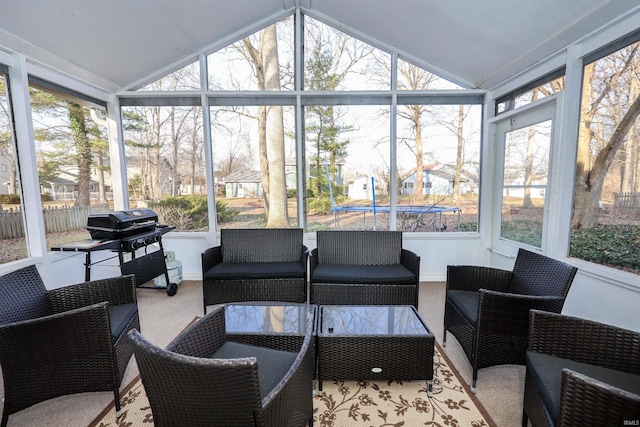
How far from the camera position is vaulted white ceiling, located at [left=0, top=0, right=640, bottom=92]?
2.40m

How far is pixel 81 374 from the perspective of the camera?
1.74 m

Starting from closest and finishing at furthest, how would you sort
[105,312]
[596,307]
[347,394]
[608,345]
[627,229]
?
[608,345] < [105,312] < [347,394] < [627,229] < [596,307]

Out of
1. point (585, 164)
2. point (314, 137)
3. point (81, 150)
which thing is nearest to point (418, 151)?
point (314, 137)

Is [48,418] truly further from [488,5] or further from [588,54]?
[588,54]

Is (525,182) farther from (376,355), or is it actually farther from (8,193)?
(8,193)

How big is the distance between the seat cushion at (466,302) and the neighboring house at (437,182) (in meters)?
1.89

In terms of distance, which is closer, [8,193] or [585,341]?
[585,341]

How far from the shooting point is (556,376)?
140 cm

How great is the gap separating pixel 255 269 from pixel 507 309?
2.25 metres

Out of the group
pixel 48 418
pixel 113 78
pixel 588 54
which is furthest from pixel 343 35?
pixel 48 418

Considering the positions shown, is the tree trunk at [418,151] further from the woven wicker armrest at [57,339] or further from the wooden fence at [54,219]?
the wooden fence at [54,219]

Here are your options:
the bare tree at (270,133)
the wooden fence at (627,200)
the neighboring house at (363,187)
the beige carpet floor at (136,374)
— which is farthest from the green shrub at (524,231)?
the bare tree at (270,133)

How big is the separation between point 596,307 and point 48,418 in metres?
3.87

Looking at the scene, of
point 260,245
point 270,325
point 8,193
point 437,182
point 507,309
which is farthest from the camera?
point 437,182
